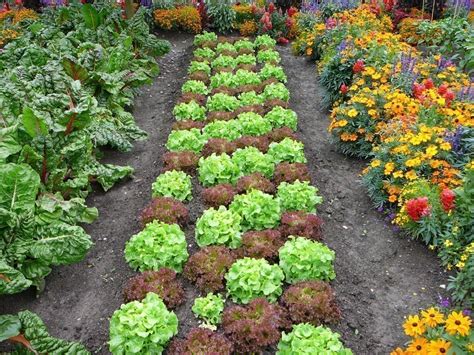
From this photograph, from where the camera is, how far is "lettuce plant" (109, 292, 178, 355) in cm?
375

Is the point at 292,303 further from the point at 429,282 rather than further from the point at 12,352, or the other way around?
the point at 12,352

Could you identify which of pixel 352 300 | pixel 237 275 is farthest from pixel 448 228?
pixel 237 275

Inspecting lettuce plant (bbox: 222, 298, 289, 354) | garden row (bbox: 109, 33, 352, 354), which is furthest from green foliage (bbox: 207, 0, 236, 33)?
lettuce plant (bbox: 222, 298, 289, 354)

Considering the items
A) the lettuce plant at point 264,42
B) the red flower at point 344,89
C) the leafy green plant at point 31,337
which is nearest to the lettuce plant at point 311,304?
the leafy green plant at point 31,337

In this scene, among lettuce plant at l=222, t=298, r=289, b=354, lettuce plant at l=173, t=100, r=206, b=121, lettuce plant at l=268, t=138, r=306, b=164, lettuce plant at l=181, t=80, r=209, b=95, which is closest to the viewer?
lettuce plant at l=222, t=298, r=289, b=354

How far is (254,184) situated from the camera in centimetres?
561

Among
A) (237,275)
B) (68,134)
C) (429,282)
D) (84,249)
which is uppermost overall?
(68,134)

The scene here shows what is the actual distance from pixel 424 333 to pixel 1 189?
352cm

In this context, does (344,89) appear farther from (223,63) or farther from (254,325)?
(254,325)

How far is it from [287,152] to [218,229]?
1716 mm

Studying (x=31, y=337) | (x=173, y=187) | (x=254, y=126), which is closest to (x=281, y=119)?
(x=254, y=126)

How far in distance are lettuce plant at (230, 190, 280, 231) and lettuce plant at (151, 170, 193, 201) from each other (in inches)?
25.6

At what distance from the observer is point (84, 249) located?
4.16 meters

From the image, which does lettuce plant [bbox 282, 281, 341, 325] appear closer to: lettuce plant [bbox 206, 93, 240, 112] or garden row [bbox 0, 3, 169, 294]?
garden row [bbox 0, 3, 169, 294]
